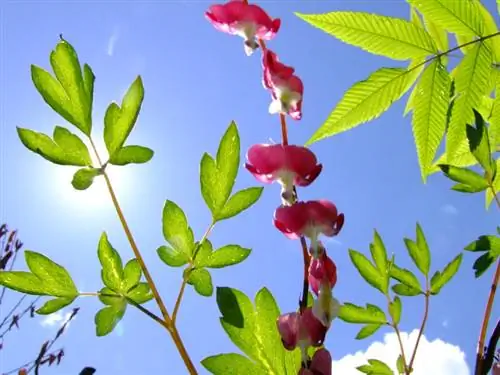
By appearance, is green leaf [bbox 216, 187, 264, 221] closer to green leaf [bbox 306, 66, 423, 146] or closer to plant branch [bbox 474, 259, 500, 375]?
green leaf [bbox 306, 66, 423, 146]

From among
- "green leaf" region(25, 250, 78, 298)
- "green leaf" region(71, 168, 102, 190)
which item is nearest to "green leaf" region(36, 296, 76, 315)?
"green leaf" region(25, 250, 78, 298)

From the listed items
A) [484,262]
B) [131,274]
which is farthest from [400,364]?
[131,274]

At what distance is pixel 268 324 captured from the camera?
595 millimetres

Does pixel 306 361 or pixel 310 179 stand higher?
pixel 310 179

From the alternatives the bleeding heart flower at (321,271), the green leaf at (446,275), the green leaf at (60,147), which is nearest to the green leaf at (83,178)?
the green leaf at (60,147)

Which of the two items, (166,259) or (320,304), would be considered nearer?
(320,304)

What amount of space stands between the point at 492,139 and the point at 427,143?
0.36 ft

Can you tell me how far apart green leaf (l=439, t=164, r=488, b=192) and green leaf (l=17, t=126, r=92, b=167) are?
41 centimetres

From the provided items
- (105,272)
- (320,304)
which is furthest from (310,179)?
(105,272)

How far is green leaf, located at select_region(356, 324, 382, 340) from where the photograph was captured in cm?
83

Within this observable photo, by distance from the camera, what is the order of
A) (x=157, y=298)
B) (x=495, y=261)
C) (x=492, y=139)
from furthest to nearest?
(x=492, y=139) < (x=495, y=261) < (x=157, y=298)

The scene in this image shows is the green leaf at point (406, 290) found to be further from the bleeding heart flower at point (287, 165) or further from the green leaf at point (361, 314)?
the bleeding heart flower at point (287, 165)

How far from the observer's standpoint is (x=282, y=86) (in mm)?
576

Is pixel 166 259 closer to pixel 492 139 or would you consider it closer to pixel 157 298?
pixel 157 298
